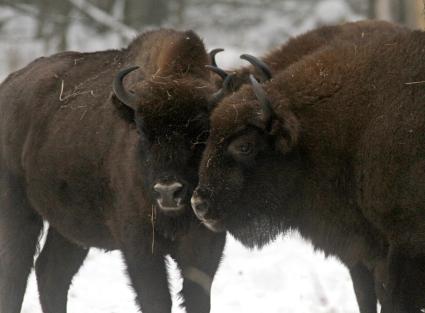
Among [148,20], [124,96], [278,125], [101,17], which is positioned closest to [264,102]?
[278,125]

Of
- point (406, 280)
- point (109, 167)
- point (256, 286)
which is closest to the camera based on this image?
point (406, 280)

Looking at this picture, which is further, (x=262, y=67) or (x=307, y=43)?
(x=307, y=43)

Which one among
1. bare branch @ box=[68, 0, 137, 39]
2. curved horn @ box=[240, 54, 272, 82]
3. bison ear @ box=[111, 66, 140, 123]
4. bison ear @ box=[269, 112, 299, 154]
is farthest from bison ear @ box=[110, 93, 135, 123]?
bare branch @ box=[68, 0, 137, 39]

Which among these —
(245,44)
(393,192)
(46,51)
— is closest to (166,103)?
(393,192)

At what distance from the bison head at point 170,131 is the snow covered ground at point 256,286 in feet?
6.10

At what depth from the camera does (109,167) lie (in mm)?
6273

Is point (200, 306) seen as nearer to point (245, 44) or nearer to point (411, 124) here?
point (411, 124)

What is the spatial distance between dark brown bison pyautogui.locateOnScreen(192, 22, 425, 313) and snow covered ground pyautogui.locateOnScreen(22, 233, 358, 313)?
5.39ft

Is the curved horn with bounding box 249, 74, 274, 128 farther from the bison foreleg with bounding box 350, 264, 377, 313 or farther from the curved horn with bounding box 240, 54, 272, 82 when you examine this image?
the bison foreleg with bounding box 350, 264, 377, 313

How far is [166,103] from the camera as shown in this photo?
5691mm

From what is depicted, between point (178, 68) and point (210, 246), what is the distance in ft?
4.37

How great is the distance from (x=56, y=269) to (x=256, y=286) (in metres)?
2.00

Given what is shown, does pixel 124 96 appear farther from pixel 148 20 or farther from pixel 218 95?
pixel 148 20

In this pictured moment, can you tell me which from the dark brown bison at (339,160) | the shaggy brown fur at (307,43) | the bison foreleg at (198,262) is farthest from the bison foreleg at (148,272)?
the shaggy brown fur at (307,43)
